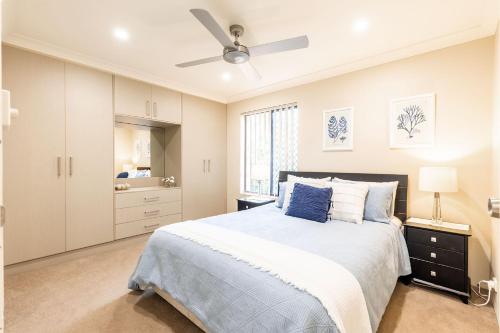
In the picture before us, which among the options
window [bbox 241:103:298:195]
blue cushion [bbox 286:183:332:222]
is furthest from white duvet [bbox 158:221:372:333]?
window [bbox 241:103:298:195]

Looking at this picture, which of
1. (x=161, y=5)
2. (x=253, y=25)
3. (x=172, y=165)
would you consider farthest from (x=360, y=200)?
(x=172, y=165)

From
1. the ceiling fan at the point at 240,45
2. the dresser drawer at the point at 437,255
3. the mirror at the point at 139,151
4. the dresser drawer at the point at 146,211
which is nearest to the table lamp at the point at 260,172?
the dresser drawer at the point at 146,211

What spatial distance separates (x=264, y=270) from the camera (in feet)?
4.63

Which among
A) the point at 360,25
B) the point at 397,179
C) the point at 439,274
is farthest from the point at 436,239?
the point at 360,25

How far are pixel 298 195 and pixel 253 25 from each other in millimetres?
1735

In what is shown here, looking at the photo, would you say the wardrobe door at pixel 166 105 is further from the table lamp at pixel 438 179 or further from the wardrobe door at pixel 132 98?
the table lamp at pixel 438 179

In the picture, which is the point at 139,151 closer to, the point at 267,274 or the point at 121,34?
the point at 121,34

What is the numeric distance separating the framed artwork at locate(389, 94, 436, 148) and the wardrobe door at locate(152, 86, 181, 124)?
3054 mm

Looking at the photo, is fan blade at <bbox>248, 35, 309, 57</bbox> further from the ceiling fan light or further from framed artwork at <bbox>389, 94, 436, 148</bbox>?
framed artwork at <bbox>389, 94, 436, 148</bbox>

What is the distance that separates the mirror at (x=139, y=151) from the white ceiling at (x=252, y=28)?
2.94ft

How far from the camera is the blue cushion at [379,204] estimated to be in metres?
2.46

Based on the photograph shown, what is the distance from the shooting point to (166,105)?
3869 millimetres

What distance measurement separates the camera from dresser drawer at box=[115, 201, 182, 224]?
3.41m

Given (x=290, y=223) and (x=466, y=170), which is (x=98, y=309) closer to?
(x=290, y=223)
